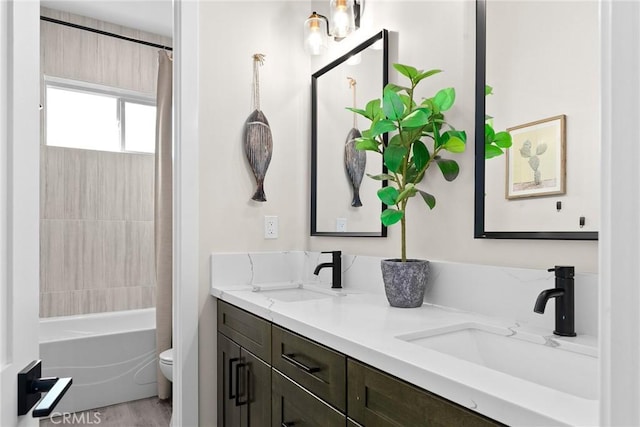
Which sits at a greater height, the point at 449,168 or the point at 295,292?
the point at 449,168

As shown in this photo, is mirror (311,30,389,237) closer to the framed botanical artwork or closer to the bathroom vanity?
the bathroom vanity

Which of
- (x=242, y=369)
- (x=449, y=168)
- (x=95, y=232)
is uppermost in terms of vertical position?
(x=449, y=168)

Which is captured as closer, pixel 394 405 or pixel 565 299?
pixel 394 405

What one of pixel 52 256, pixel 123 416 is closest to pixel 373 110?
pixel 123 416

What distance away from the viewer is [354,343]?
0.98 metres

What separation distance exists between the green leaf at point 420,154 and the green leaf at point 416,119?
10 cm

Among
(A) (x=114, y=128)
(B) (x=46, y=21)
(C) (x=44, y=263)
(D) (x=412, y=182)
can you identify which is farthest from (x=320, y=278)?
(B) (x=46, y=21)

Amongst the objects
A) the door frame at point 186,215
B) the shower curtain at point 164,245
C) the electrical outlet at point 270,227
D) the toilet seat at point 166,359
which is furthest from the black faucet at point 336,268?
the shower curtain at point 164,245

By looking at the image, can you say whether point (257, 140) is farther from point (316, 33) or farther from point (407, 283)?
point (407, 283)

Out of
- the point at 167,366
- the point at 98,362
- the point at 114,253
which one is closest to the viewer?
the point at 167,366

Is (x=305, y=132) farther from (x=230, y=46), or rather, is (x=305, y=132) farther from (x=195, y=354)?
(x=195, y=354)

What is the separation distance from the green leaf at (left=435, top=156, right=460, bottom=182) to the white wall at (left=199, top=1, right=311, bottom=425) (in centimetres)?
93

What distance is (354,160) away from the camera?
1.89 meters

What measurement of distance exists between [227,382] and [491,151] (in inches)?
55.2
